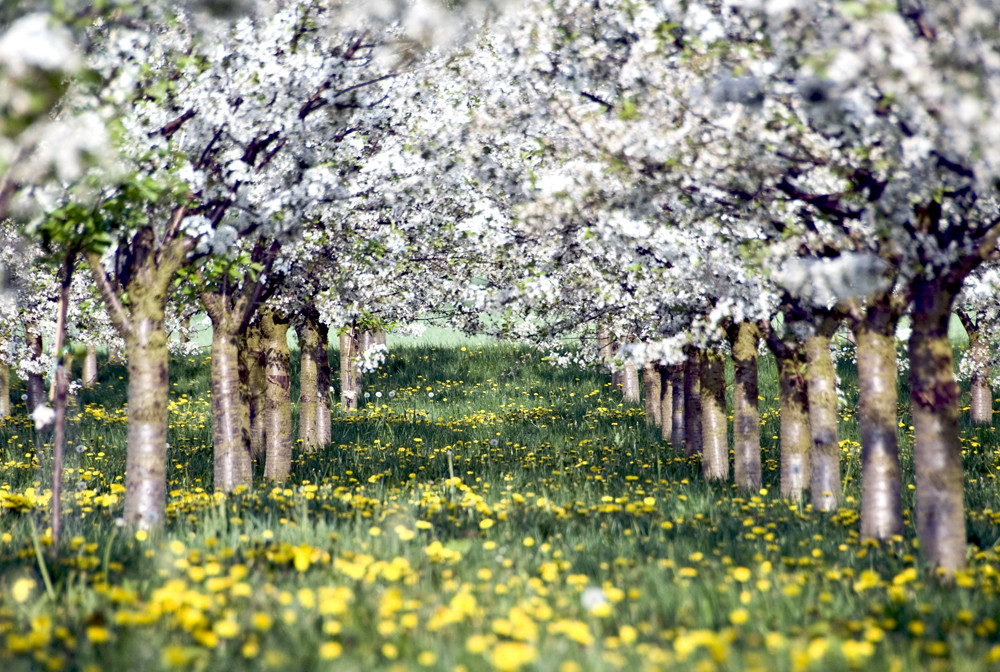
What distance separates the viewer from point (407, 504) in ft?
26.5

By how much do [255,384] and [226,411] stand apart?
4212 millimetres

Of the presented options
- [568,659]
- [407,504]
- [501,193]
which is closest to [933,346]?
[568,659]

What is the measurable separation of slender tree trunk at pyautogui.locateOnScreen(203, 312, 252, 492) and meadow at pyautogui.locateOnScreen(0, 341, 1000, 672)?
0.82 metres

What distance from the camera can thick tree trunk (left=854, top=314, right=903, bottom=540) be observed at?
714 centimetres

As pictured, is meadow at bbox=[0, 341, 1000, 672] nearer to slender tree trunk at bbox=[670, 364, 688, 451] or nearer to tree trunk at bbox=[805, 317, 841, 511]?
tree trunk at bbox=[805, 317, 841, 511]

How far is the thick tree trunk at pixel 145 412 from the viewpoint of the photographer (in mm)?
7676

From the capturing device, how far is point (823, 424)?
9.66m

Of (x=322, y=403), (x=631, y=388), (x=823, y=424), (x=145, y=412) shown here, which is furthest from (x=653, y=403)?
(x=145, y=412)

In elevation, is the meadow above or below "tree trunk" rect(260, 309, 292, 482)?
below

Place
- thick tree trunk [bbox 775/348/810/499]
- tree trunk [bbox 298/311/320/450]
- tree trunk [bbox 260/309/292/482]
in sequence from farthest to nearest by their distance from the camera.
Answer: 1. tree trunk [bbox 298/311/320/450]
2. tree trunk [bbox 260/309/292/482]
3. thick tree trunk [bbox 775/348/810/499]

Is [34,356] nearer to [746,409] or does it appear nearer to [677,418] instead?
[677,418]

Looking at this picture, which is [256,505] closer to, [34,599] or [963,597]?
[34,599]

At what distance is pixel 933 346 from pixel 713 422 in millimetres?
6384

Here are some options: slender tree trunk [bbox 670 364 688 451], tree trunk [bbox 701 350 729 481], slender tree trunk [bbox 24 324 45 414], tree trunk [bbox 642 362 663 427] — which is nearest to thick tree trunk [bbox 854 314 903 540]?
tree trunk [bbox 701 350 729 481]
